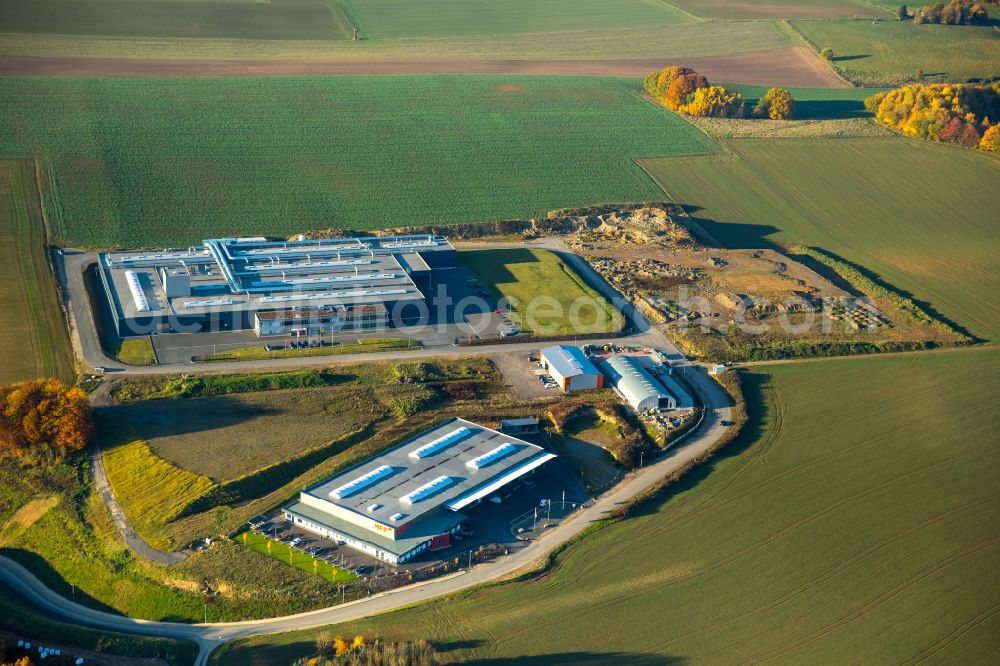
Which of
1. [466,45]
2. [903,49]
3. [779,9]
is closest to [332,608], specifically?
[466,45]

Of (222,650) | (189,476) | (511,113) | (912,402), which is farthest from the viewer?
(511,113)

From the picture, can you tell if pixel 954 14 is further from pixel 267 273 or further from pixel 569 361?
pixel 267 273

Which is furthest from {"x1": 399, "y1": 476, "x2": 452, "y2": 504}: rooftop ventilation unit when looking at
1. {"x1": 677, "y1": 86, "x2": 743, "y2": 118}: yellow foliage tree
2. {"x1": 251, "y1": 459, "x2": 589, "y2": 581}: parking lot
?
{"x1": 677, "y1": 86, "x2": 743, "y2": 118}: yellow foliage tree

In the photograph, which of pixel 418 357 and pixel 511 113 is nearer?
pixel 418 357

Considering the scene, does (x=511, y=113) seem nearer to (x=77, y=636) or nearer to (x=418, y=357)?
(x=418, y=357)

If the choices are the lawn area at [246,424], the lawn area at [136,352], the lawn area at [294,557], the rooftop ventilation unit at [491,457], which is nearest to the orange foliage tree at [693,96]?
the lawn area at [246,424]

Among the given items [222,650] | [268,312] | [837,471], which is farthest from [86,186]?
[837,471]
